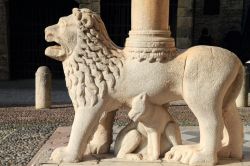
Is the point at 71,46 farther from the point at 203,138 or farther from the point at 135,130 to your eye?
the point at 203,138

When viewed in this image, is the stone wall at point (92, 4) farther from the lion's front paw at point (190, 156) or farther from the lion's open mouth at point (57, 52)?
the lion's front paw at point (190, 156)

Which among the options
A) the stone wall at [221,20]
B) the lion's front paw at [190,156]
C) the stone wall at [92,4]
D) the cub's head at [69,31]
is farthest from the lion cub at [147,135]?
the stone wall at [221,20]

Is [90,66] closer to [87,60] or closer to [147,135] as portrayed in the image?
[87,60]

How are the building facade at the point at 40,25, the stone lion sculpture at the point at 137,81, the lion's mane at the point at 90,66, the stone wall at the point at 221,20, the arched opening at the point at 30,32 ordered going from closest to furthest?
the stone lion sculpture at the point at 137,81 < the lion's mane at the point at 90,66 < the building facade at the point at 40,25 < the arched opening at the point at 30,32 < the stone wall at the point at 221,20

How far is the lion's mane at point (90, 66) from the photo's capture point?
13.0ft

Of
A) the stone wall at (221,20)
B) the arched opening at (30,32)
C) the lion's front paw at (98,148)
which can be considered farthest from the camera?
the stone wall at (221,20)

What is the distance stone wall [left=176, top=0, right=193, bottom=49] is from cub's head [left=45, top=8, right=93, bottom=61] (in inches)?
436

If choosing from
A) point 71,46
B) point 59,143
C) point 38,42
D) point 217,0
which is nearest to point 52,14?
point 38,42

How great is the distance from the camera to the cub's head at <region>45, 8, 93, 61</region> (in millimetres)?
3988

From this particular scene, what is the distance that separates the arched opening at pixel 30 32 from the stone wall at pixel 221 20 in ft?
20.1

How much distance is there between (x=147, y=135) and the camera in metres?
4.17

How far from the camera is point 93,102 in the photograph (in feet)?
13.0

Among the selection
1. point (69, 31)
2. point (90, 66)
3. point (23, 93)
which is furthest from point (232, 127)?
point (23, 93)

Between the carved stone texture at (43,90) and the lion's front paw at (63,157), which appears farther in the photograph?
the carved stone texture at (43,90)
